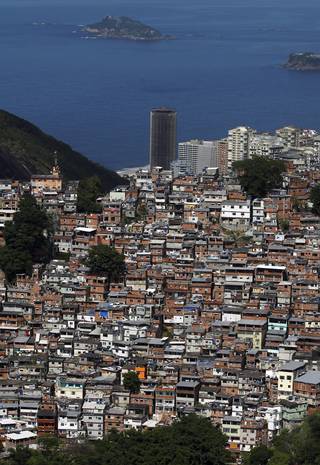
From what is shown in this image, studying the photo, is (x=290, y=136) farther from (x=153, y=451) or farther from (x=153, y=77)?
(x=153, y=77)

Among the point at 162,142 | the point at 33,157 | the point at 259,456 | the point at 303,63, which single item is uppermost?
the point at 303,63

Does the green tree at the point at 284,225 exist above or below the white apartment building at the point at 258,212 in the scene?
below

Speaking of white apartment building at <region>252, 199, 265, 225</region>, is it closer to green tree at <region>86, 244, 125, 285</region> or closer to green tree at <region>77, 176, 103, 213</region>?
green tree at <region>77, 176, 103, 213</region>

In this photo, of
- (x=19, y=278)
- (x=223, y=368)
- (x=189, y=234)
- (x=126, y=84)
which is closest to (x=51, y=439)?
(x=223, y=368)

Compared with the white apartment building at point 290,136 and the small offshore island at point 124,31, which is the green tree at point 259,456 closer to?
the white apartment building at point 290,136

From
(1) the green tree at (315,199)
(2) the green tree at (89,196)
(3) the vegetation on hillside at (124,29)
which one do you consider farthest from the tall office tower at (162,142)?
(3) the vegetation on hillside at (124,29)

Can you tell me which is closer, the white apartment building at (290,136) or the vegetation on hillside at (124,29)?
A: the white apartment building at (290,136)

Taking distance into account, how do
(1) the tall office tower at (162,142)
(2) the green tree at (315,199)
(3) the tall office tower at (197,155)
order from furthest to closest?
(1) the tall office tower at (162,142) → (3) the tall office tower at (197,155) → (2) the green tree at (315,199)

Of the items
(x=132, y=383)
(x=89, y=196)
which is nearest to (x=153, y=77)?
(x=89, y=196)
